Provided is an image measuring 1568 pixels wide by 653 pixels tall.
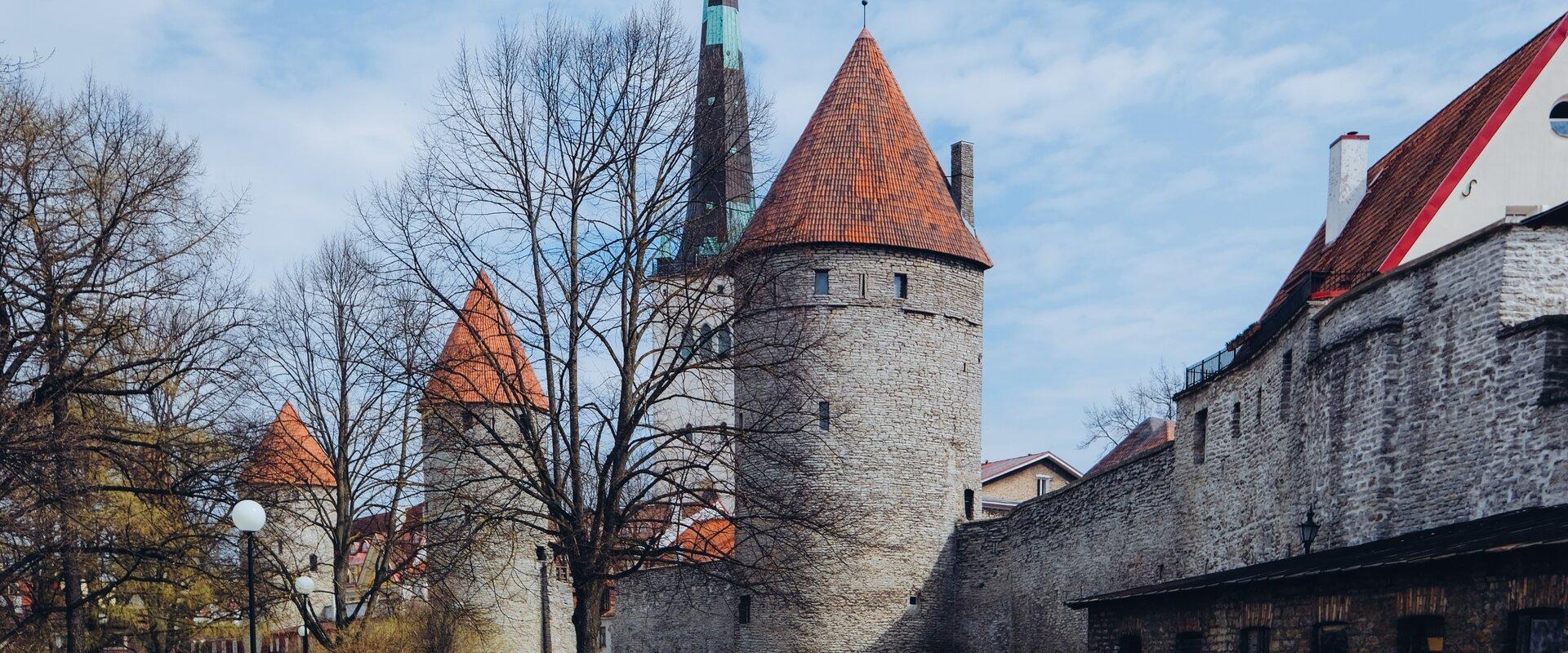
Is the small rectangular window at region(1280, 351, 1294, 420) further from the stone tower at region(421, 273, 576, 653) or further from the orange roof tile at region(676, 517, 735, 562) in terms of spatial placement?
the stone tower at region(421, 273, 576, 653)

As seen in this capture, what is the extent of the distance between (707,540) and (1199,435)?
7450mm

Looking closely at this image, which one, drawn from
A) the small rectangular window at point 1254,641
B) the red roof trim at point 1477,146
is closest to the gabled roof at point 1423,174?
the red roof trim at point 1477,146

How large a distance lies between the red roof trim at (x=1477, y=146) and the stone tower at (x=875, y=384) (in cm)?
1199

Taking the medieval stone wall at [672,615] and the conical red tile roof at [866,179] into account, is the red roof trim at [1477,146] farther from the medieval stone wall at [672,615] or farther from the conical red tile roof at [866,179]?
the medieval stone wall at [672,615]

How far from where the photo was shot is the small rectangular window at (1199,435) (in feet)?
70.8

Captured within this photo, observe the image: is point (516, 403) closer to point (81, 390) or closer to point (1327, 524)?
point (81, 390)

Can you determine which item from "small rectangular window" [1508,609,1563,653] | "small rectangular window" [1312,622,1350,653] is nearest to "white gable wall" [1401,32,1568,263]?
"small rectangular window" [1312,622,1350,653]

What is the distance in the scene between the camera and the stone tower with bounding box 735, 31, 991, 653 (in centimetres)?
2920

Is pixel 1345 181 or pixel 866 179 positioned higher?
pixel 866 179

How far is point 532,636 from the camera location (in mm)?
40094

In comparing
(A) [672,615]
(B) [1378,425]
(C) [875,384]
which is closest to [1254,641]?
(B) [1378,425]

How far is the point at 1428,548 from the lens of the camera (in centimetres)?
1102

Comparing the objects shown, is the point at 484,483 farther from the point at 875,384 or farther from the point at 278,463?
the point at 278,463

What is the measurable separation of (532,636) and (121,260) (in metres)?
25.0
